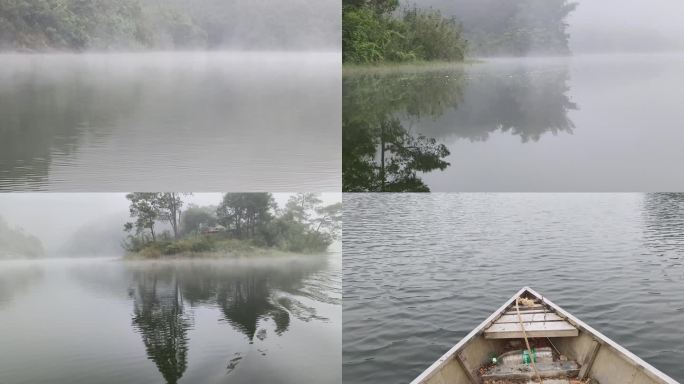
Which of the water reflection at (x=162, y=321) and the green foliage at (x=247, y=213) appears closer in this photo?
the water reflection at (x=162, y=321)

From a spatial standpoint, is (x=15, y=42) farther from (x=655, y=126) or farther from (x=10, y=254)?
(x=655, y=126)

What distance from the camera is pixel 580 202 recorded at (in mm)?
8250

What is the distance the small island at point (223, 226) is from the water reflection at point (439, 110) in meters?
0.65

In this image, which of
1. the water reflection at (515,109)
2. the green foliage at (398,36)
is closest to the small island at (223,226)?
the water reflection at (515,109)

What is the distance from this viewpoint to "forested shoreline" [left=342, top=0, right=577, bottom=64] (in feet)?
19.8

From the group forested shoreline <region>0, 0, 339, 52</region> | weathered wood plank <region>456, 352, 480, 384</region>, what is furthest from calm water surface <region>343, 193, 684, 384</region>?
forested shoreline <region>0, 0, 339, 52</region>

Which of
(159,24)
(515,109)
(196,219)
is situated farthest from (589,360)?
(159,24)

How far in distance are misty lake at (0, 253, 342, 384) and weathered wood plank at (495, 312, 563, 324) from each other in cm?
155

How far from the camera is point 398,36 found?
6.30 m

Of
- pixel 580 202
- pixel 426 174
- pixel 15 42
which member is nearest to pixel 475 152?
pixel 426 174

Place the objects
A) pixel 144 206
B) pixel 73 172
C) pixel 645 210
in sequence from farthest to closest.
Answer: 1. pixel 645 210
2. pixel 144 206
3. pixel 73 172

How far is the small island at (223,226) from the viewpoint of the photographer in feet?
19.8

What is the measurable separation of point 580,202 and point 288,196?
4.14 m

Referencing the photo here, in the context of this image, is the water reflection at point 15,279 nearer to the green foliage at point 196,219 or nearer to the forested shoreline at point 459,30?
the green foliage at point 196,219
